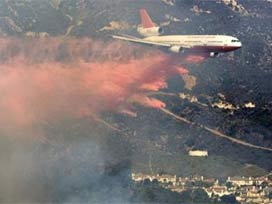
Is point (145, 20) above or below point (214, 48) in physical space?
above

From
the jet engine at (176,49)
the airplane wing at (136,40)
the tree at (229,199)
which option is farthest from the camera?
the tree at (229,199)

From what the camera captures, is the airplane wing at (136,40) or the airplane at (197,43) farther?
the airplane wing at (136,40)

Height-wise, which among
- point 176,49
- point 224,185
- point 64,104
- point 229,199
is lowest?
point 229,199

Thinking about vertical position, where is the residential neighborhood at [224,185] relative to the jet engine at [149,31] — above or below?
below

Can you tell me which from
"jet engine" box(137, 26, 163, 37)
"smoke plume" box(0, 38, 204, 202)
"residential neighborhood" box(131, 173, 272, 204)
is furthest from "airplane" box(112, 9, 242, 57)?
"residential neighborhood" box(131, 173, 272, 204)

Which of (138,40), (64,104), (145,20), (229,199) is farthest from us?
(229,199)

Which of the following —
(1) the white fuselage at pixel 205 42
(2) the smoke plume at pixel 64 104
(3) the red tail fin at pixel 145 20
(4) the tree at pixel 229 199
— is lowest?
(4) the tree at pixel 229 199

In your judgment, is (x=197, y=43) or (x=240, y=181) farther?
(x=240, y=181)

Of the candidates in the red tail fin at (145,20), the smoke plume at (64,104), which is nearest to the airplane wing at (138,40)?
the smoke plume at (64,104)

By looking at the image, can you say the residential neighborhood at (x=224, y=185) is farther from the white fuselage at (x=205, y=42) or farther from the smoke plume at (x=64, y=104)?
the white fuselage at (x=205, y=42)

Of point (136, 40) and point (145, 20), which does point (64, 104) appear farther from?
point (145, 20)

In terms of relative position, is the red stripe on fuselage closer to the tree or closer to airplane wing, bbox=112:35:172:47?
airplane wing, bbox=112:35:172:47

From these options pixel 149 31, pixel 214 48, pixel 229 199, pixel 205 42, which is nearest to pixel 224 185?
pixel 229 199

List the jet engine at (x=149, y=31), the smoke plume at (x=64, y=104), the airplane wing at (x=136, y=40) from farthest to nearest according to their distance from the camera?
the jet engine at (x=149, y=31)
the airplane wing at (x=136, y=40)
the smoke plume at (x=64, y=104)
